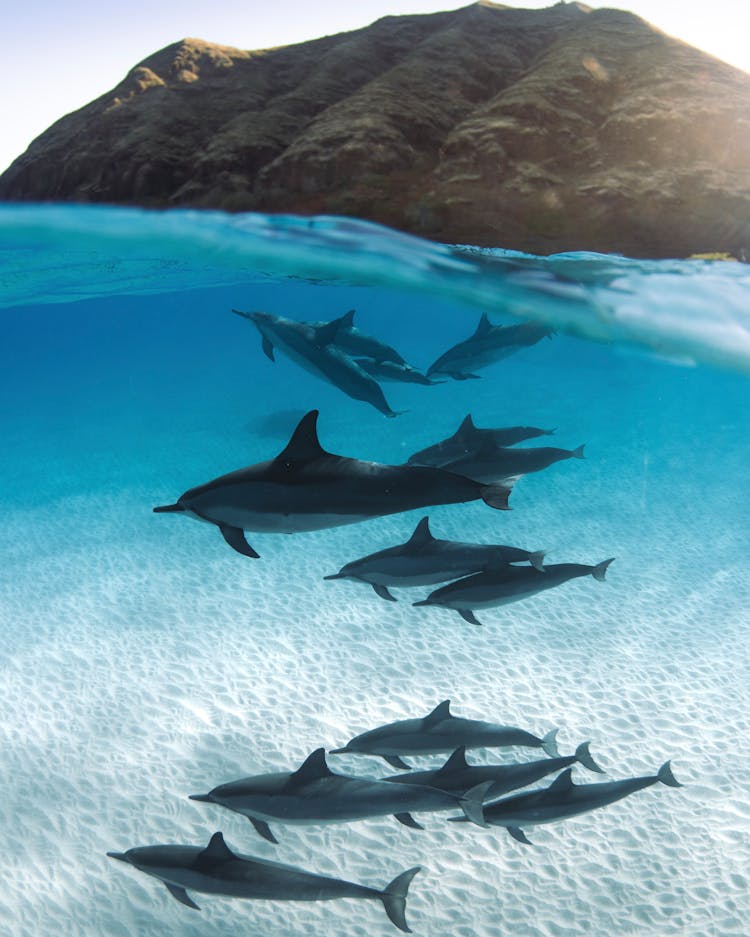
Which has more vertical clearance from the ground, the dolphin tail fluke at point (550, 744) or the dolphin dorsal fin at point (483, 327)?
the dolphin dorsal fin at point (483, 327)

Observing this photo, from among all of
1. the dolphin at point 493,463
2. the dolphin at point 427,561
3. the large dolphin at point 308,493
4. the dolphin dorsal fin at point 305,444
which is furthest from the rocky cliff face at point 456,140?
the large dolphin at point 308,493

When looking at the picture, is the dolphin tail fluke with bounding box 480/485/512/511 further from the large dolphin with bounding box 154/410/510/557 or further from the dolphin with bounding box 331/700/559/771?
the dolphin with bounding box 331/700/559/771

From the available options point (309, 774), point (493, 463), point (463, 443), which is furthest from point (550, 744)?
point (463, 443)

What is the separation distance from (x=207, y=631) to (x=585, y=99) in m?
9.36

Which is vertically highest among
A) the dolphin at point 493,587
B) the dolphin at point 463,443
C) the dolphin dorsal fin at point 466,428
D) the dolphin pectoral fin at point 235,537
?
the dolphin dorsal fin at point 466,428

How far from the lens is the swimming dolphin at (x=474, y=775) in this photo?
10.8ft

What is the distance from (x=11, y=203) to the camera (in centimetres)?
1166

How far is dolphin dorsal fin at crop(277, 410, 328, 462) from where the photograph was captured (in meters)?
2.79

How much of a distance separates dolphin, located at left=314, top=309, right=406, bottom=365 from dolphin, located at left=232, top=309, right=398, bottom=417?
0.29m

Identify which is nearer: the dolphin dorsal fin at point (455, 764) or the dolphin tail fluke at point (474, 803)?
the dolphin tail fluke at point (474, 803)

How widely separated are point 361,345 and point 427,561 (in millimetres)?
1923

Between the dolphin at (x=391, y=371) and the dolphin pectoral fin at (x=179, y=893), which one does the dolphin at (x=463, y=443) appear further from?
the dolphin pectoral fin at (x=179, y=893)

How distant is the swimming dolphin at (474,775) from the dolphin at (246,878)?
16.6 inches

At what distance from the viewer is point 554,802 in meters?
3.33
